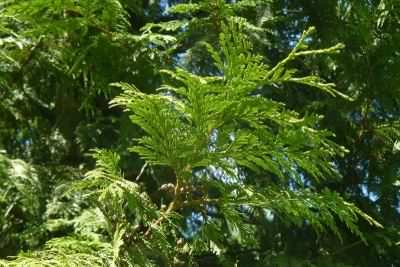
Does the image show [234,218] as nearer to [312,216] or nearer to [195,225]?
[312,216]

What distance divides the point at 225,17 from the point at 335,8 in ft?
2.71

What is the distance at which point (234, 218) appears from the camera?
219cm

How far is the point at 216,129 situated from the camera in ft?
6.75

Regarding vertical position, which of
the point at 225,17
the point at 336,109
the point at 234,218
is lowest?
the point at 234,218

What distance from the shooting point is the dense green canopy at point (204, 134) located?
200 centimetres

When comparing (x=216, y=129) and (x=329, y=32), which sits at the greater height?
(x=329, y=32)

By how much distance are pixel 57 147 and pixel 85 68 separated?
3.01 ft

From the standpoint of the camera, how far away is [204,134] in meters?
2.01

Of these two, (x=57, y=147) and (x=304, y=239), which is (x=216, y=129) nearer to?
(x=304, y=239)

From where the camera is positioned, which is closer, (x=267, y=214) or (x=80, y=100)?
(x=267, y=214)

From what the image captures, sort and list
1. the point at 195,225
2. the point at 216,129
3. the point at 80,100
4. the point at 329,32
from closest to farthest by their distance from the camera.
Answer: the point at 216,129, the point at 329,32, the point at 195,225, the point at 80,100

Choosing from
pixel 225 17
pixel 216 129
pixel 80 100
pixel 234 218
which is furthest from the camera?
pixel 80 100

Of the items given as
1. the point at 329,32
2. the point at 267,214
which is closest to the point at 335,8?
the point at 329,32

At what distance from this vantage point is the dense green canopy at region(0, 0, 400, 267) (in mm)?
1999
